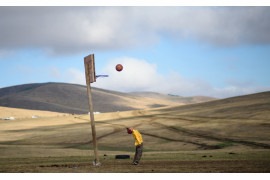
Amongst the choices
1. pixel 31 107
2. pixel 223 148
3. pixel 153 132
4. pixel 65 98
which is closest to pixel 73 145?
pixel 153 132

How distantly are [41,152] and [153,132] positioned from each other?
18878 mm

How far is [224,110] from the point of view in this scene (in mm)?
64125

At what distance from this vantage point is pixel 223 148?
107 feet

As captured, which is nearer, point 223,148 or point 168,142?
point 223,148

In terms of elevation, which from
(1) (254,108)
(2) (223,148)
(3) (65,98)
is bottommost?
(2) (223,148)

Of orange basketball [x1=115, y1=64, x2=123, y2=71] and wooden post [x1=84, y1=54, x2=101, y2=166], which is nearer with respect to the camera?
orange basketball [x1=115, y1=64, x2=123, y2=71]

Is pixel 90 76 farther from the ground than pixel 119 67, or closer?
closer

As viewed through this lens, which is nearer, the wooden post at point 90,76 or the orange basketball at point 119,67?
the orange basketball at point 119,67

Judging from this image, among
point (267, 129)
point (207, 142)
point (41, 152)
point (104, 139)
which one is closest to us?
point (41, 152)

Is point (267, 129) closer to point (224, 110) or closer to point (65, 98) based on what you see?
point (224, 110)

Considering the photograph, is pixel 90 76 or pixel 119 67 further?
pixel 90 76

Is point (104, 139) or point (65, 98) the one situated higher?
point (65, 98)

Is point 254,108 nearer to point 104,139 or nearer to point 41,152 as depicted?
point 104,139
